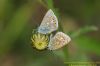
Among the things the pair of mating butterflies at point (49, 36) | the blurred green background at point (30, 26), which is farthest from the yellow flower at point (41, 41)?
the blurred green background at point (30, 26)

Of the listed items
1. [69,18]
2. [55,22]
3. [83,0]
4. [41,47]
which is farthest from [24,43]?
[55,22]

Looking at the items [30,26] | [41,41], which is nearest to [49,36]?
[41,41]

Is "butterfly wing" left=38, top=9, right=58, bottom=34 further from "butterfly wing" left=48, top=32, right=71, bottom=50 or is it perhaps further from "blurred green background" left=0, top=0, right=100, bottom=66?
"blurred green background" left=0, top=0, right=100, bottom=66

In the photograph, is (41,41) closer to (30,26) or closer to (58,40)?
(58,40)

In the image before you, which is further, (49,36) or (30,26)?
(30,26)

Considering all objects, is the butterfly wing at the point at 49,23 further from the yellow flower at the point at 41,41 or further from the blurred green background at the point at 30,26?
the blurred green background at the point at 30,26

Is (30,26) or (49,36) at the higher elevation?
(30,26)

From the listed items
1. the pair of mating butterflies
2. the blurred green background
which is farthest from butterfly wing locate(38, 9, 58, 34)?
the blurred green background

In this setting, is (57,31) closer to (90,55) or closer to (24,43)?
(90,55)
